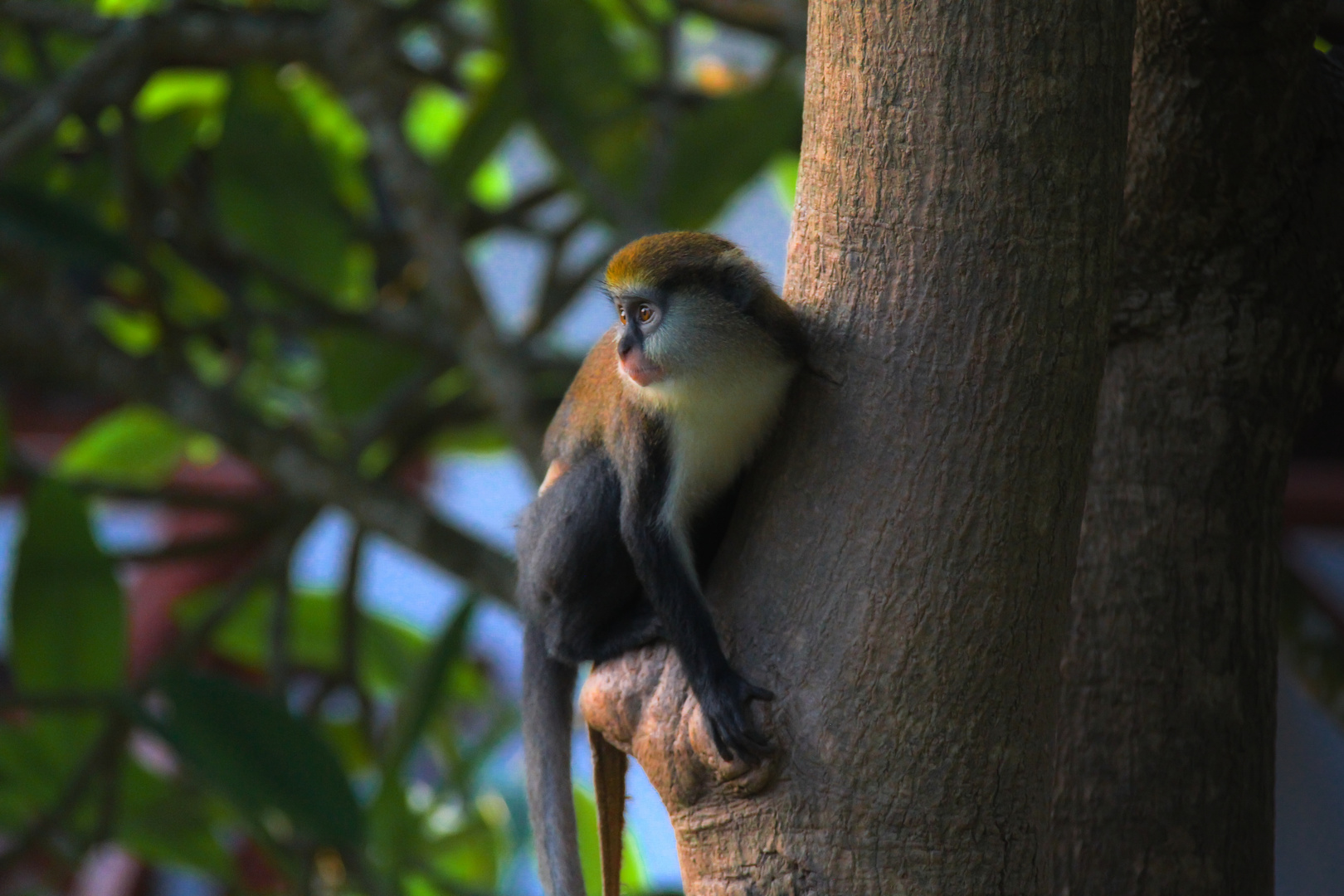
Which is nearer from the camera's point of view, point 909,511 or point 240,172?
point 909,511

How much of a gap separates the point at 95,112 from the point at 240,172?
391 millimetres

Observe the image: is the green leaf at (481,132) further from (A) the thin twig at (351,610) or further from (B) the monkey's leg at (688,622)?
(B) the monkey's leg at (688,622)

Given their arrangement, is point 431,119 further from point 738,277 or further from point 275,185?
point 738,277

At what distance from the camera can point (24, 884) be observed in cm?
487

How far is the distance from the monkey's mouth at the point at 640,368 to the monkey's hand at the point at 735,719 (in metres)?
0.44

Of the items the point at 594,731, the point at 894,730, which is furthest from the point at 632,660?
the point at 894,730

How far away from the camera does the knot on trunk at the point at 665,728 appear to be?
1281 millimetres

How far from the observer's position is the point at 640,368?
1588 millimetres

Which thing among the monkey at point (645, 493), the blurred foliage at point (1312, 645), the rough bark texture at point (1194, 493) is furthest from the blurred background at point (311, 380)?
the monkey at point (645, 493)

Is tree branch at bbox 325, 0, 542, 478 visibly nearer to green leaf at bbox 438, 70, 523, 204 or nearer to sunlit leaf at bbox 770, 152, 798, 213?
green leaf at bbox 438, 70, 523, 204

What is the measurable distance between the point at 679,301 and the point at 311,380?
2.84m

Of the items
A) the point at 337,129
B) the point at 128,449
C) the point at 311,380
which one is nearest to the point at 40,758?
the point at 128,449

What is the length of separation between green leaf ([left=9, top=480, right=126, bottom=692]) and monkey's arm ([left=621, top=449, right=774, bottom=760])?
174cm

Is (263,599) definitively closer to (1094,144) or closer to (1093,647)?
(1093,647)
